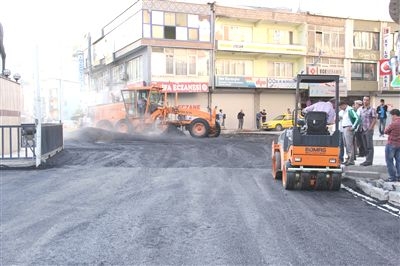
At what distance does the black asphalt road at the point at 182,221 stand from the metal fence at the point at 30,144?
0.85 m

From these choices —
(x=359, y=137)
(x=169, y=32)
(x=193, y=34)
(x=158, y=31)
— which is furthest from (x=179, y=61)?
(x=359, y=137)

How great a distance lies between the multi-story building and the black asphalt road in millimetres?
23136

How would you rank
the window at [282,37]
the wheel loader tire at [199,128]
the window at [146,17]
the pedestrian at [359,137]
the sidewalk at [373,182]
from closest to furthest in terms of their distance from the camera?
the sidewalk at [373,182], the pedestrian at [359,137], the wheel loader tire at [199,128], the window at [146,17], the window at [282,37]

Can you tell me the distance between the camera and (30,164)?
512 inches

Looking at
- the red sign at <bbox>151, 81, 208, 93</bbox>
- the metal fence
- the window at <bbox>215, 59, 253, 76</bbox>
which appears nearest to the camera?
the metal fence

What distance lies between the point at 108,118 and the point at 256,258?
23123mm

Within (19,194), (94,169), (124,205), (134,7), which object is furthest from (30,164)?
(134,7)

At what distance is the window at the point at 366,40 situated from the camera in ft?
142

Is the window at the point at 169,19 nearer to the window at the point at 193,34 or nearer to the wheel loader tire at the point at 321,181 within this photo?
the window at the point at 193,34

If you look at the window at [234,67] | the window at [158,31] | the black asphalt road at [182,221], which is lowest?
the black asphalt road at [182,221]

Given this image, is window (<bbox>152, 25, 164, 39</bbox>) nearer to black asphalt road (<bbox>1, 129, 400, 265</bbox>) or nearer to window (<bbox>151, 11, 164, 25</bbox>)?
window (<bbox>151, 11, 164, 25</bbox>)

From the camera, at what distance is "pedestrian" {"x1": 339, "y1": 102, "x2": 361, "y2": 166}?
41.0 feet

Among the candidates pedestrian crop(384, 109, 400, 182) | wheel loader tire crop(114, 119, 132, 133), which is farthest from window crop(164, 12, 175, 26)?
pedestrian crop(384, 109, 400, 182)

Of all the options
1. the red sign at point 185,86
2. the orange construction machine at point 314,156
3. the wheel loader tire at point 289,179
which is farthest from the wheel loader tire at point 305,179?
the red sign at point 185,86
